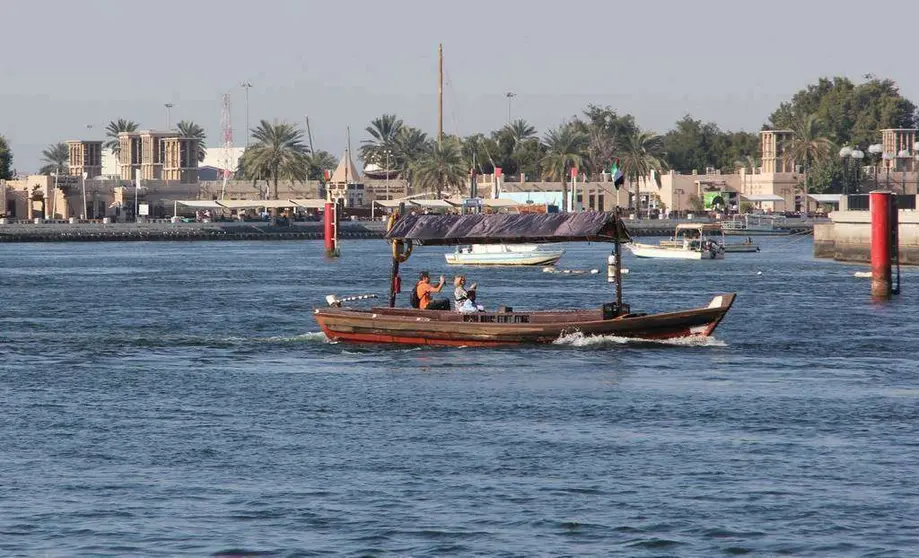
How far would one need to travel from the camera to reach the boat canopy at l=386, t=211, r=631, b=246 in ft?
141

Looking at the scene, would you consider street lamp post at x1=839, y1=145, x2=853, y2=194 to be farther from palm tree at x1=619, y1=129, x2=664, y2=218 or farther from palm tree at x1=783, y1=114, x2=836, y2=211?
palm tree at x1=783, y1=114, x2=836, y2=211

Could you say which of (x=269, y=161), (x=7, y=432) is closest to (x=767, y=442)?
(x=7, y=432)

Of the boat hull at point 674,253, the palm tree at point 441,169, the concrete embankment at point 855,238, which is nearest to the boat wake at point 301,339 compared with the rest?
the concrete embankment at point 855,238

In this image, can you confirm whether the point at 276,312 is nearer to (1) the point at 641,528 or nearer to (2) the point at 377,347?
(2) the point at 377,347

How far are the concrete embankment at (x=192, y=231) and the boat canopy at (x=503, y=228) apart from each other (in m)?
113

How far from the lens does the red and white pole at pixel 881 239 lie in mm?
62438

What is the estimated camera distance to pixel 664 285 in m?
80.1

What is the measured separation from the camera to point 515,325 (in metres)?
42.2

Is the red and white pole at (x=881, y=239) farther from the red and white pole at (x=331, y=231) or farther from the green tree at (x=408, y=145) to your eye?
the green tree at (x=408, y=145)

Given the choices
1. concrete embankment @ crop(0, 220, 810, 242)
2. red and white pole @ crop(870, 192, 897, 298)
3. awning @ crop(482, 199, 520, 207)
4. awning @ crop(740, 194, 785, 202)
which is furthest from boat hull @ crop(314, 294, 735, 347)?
awning @ crop(740, 194, 785, 202)

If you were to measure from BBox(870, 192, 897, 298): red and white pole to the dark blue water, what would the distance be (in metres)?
9.96

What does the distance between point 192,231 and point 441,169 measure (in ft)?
96.9

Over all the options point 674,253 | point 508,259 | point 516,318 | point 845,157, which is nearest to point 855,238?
point 845,157

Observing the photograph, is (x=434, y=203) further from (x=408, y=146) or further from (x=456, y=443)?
(x=456, y=443)
